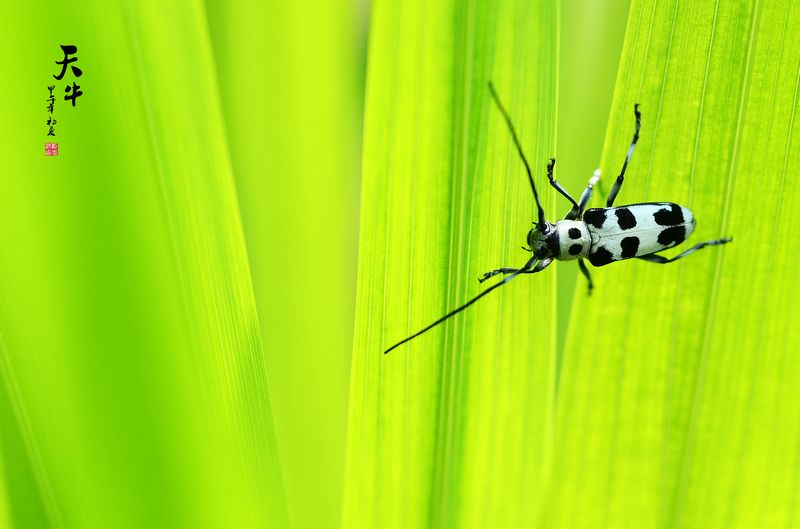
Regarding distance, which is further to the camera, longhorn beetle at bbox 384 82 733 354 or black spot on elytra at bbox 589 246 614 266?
black spot on elytra at bbox 589 246 614 266

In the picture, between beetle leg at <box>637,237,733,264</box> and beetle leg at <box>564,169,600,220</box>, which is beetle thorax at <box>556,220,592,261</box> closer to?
beetle leg at <box>564,169,600,220</box>

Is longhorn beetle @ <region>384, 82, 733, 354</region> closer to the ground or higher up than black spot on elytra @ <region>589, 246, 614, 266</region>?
higher up

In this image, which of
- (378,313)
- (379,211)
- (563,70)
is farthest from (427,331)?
(563,70)

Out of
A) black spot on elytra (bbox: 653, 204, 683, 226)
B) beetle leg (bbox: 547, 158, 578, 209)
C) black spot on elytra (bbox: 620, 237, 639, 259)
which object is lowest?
black spot on elytra (bbox: 620, 237, 639, 259)

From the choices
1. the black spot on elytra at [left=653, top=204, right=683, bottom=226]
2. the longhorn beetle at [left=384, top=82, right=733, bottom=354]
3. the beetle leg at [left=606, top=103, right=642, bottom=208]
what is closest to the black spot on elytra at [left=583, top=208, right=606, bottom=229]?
the longhorn beetle at [left=384, top=82, right=733, bottom=354]

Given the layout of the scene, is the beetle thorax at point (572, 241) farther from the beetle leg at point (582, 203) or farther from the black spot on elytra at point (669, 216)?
the black spot on elytra at point (669, 216)

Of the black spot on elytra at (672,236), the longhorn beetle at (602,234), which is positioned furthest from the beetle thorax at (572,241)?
the black spot on elytra at (672,236)

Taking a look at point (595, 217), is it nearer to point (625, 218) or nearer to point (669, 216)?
point (625, 218)

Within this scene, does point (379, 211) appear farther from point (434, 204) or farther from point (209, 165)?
point (209, 165)
